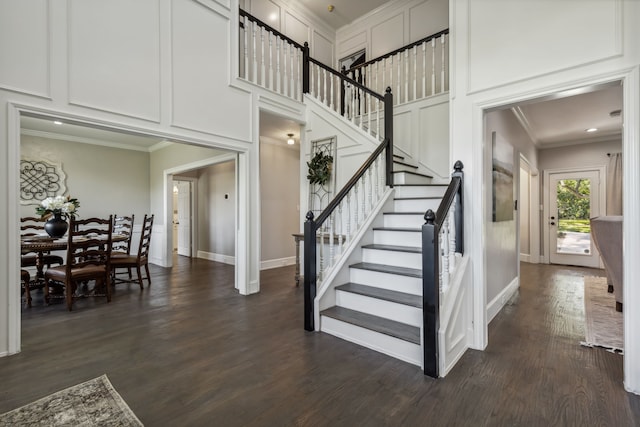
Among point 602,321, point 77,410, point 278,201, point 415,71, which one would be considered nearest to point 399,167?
point 415,71

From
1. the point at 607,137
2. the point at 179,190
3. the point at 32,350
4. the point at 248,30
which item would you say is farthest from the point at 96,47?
the point at 607,137

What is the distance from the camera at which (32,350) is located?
2.42 meters

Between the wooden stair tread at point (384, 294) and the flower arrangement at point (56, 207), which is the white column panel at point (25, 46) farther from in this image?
the wooden stair tread at point (384, 294)

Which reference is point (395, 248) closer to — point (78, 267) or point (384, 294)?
point (384, 294)

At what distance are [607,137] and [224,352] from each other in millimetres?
7962

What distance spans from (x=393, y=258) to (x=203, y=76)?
10.2 ft

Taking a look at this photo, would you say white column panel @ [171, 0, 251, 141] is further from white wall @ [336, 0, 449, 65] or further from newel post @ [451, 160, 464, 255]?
white wall @ [336, 0, 449, 65]

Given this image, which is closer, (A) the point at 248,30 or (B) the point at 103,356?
(B) the point at 103,356

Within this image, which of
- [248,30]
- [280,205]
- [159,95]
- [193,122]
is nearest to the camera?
[159,95]

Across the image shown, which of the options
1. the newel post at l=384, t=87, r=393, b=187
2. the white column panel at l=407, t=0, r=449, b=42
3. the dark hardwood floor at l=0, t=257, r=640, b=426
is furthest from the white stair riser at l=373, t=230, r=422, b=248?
the white column panel at l=407, t=0, r=449, b=42

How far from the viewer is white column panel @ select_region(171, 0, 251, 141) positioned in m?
3.43

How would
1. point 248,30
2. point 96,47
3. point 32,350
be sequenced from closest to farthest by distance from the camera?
point 32,350 → point 96,47 → point 248,30

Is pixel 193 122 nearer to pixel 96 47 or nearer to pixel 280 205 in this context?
pixel 96 47

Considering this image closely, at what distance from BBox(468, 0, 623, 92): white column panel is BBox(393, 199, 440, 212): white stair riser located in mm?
1281
